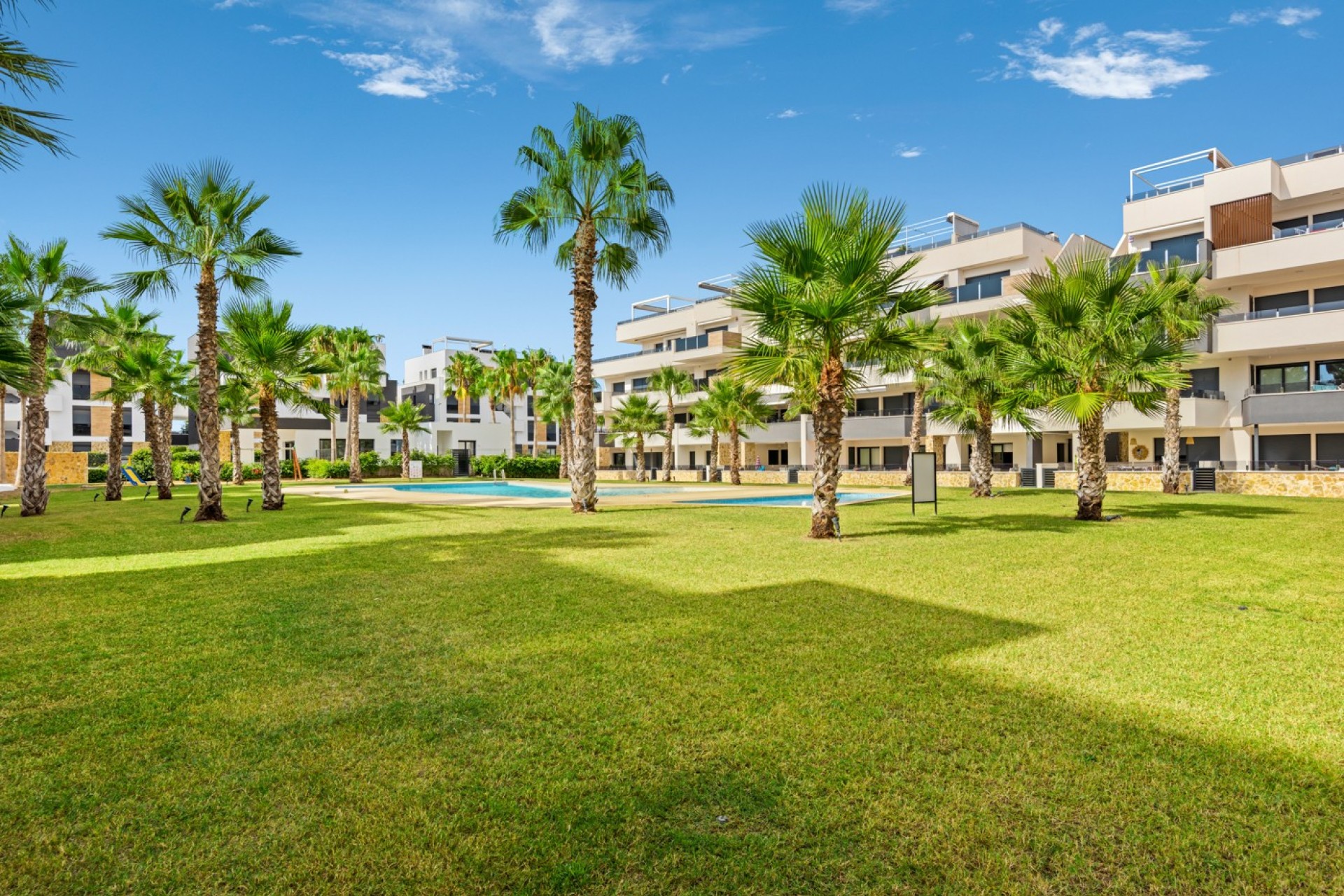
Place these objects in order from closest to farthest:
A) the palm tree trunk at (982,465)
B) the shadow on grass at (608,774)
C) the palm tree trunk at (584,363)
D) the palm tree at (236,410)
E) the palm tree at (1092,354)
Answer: the shadow on grass at (608,774) < the palm tree at (1092,354) < the palm tree trunk at (584,363) < the palm tree trunk at (982,465) < the palm tree at (236,410)

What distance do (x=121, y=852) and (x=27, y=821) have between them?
0.69 m

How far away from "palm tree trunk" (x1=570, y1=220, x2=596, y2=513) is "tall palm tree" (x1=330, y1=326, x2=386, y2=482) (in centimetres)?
3263

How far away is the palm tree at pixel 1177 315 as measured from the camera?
26.3 m

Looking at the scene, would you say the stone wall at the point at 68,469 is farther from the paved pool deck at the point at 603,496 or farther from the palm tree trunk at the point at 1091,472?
the palm tree trunk at the point at 1091,472

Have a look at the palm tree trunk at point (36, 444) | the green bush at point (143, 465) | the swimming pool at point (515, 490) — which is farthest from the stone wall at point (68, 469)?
the palm tree trunk at point (36, 444)

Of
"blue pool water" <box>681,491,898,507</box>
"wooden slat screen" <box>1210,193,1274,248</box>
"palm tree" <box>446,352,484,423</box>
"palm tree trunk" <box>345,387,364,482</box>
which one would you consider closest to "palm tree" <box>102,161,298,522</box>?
"blue pool water" <box>681,491,898,507</box>

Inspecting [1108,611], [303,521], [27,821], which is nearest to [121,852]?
[27,821]

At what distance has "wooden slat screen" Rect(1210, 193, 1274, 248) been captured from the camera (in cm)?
3139

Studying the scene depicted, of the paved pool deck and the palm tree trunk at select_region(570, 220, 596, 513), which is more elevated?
the palm tree trunk at select_region(570, 220, 596, 513)

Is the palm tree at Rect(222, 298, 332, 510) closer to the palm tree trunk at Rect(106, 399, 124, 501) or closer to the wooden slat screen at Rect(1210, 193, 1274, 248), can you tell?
the palm tree trunk at Rect(106, 399, 124, 501)

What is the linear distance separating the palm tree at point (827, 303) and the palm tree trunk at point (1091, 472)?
6754 millimetres

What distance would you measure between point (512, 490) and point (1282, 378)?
1381 inches

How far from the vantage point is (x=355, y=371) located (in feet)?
169

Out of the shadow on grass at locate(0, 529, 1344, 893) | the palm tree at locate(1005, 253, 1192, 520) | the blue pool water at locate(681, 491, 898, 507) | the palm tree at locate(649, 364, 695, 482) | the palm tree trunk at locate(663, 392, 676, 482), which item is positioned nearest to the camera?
the shadow on grass at locate(0, 529, 1344, 893)
